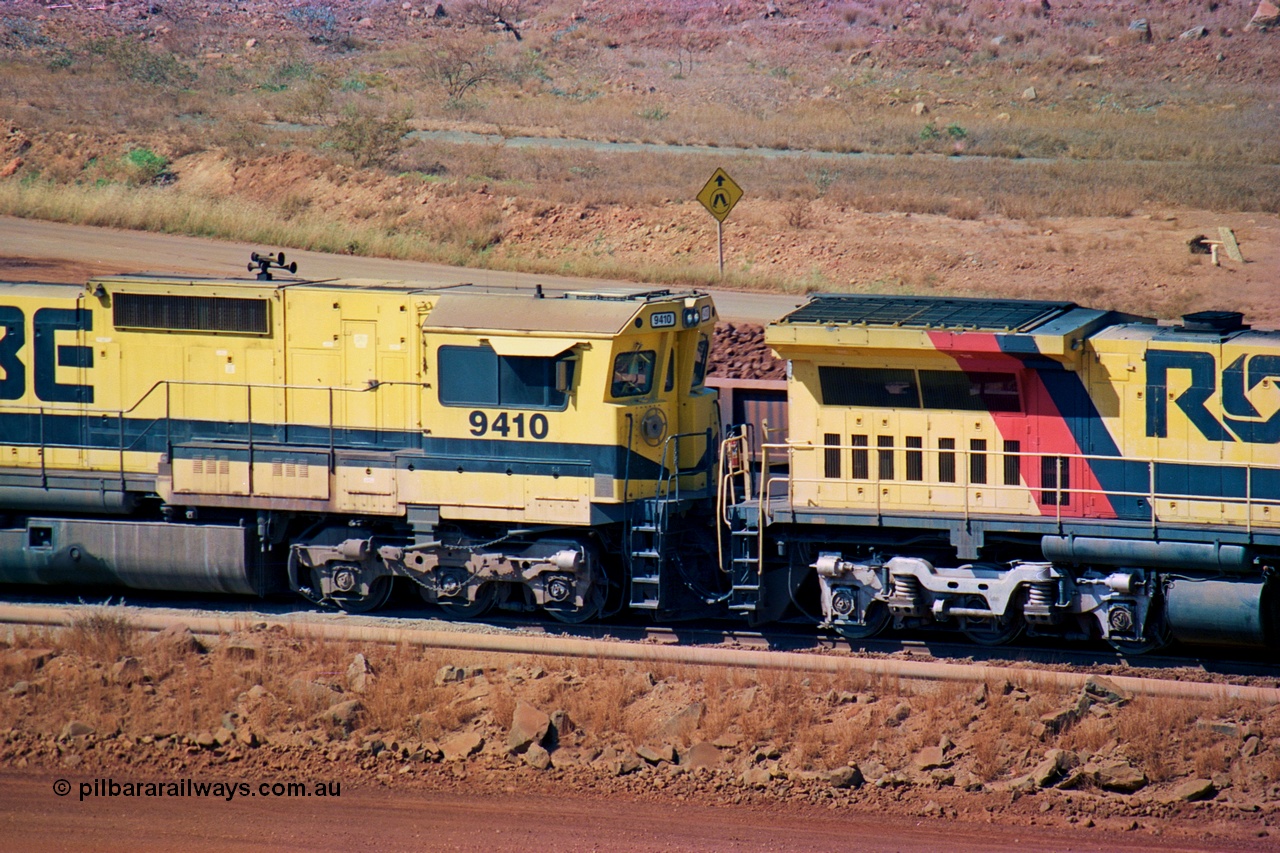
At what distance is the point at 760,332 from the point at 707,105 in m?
34.4

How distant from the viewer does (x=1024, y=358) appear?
567 inches

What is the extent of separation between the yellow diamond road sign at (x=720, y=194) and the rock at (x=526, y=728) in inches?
638

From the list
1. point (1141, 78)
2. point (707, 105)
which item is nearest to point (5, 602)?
point (707, 105)

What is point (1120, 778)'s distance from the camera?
1170cm

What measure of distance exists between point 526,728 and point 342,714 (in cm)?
174

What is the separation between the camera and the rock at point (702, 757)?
12.3m

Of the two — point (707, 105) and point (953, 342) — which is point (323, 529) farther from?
point (707, 105)

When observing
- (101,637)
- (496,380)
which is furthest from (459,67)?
(101,637)

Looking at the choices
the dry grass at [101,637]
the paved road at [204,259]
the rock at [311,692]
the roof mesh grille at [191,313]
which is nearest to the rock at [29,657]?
the dry grass at [101,637]

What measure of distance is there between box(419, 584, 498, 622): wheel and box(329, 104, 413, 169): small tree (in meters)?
25.5

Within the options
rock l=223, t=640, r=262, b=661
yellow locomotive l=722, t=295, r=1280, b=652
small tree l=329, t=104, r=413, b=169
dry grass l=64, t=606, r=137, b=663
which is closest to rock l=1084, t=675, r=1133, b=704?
yellow locomotive l=722, t=295, r=1280, b=652

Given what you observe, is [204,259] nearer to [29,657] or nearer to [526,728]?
[29,657]

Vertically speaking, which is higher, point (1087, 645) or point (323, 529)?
point (323, 529)

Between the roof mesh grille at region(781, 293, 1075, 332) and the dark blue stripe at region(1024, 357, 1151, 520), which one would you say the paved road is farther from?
the dark blue stripe at region(1024, 357, 1151, 520)
